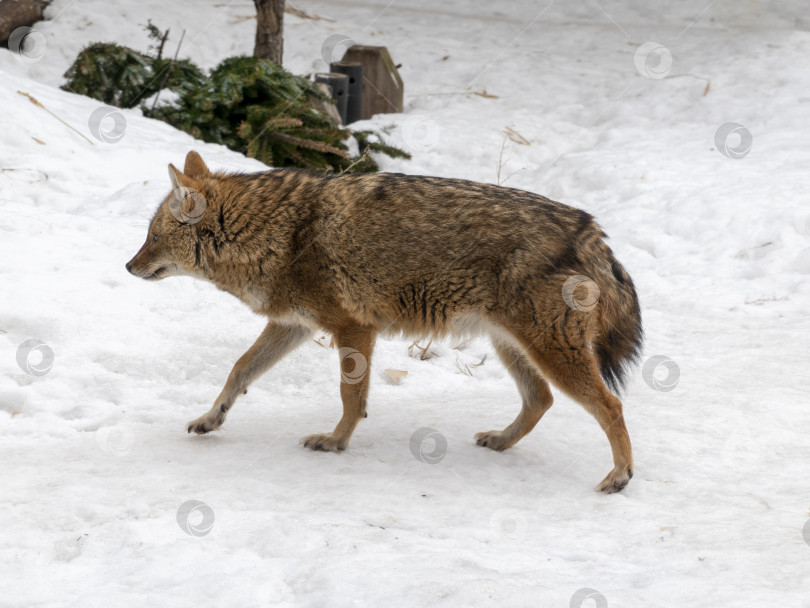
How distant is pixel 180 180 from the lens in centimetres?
505

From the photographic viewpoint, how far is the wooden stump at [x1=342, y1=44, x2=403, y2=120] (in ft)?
43.9

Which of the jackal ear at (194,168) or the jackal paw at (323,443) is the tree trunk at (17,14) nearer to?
the jackal ear at (194,168)

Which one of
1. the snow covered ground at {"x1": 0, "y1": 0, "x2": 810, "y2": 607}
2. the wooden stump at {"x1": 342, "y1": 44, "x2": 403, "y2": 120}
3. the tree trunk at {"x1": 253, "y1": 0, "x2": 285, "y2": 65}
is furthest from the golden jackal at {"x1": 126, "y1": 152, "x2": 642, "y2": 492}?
the wooden stump at {"x1": 342, "y1": 44, "x2": 403, "y2": 120}

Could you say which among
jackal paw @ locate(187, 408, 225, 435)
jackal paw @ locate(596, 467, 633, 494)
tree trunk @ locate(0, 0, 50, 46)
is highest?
tree trunk @ locate(0, 0, 50, 46)

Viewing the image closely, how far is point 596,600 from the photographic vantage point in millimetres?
3250

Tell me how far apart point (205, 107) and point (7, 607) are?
807cm

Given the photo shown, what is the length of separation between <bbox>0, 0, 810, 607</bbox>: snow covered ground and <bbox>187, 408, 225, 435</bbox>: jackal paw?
0.07 metres

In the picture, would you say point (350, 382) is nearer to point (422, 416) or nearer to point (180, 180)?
point (422, 416)

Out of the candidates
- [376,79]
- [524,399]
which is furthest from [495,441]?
[376,79]

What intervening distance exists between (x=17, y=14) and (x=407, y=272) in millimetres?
11820

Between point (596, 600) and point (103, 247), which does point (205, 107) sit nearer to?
point (103, 247)

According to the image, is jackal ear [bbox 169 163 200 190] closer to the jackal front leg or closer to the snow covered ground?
the jackal front leg

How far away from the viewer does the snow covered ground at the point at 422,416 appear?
3436mm

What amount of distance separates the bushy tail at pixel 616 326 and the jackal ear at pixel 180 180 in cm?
252
